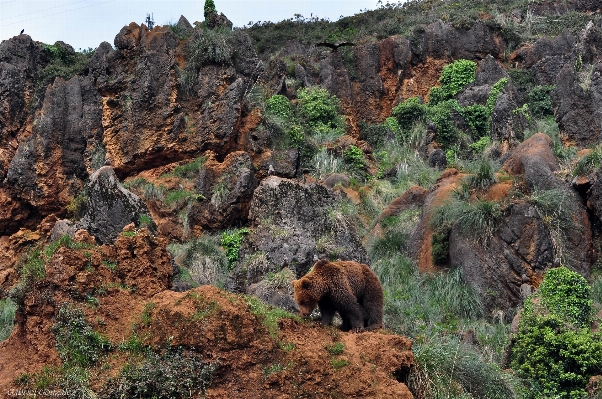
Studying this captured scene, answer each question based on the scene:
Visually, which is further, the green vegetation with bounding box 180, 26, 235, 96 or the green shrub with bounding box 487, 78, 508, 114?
the green shrub with bounding box 487, 78, 508, 114

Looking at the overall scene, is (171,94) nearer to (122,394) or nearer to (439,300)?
(439,300)

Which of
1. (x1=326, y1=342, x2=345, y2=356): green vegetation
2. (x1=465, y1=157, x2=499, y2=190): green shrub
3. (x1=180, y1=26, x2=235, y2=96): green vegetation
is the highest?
(x1=180, y1=26, x2=235, y2=96): green vegetation

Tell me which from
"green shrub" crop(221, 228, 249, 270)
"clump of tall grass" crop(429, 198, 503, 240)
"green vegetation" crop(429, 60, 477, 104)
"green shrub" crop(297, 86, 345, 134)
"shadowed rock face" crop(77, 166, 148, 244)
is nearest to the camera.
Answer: "shadowed rock face" crop(77, 166, 148, 244)

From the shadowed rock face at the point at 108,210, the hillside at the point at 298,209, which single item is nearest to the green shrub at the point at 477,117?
the hillside at the point at 298,209

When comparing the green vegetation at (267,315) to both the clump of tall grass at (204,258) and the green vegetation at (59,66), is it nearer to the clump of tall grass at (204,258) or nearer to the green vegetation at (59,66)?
the clump of tall grass at (204,258)

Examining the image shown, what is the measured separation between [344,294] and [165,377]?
3135 mm

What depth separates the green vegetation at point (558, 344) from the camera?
12.8 meters

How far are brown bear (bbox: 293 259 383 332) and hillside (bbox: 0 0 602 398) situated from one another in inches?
25.0

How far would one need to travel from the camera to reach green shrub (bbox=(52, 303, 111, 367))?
921cm

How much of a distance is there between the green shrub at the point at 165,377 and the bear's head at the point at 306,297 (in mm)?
2484

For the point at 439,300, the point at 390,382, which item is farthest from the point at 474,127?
the point at 390,382

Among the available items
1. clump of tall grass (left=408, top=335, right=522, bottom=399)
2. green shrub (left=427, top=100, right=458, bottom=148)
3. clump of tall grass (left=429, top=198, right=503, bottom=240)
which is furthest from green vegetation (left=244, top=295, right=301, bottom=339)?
green shrub (left=427, top=100, right=458, bottom=148)

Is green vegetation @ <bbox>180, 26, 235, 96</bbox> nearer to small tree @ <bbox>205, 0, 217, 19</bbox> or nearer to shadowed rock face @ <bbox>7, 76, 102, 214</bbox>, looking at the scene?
small tree @ <bbox>205, 0, 217, 19</bbox>

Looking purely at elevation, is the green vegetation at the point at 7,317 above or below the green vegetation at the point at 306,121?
below
